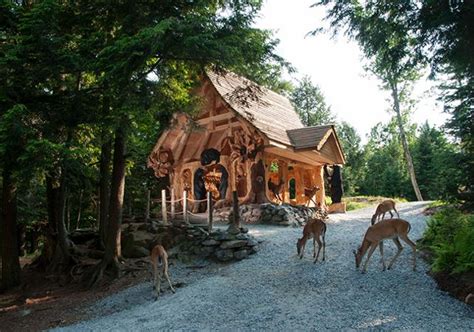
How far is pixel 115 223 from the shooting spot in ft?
40.2

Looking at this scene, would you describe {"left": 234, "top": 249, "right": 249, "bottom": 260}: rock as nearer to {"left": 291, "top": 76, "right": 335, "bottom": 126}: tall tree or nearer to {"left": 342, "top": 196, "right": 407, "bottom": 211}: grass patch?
{"left": 342, "top": 196, "right": 407, "bottom": 211}: grass patch

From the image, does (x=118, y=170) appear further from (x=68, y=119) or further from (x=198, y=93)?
(x=198, y=93)

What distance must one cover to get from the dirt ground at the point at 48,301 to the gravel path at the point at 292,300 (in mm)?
657

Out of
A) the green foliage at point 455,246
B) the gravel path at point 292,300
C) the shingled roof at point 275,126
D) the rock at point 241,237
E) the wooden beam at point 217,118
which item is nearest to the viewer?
the gravel path at point 292,300

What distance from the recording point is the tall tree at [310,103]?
49094 mm

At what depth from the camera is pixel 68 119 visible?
33.9ft

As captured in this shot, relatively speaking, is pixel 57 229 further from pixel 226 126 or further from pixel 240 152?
pixel 226 126

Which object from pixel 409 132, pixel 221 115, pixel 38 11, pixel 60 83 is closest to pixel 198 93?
pixel 221 115

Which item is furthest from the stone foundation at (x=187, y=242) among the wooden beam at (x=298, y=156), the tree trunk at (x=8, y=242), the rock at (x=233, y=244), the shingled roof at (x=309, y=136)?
the shingled roof at (x=309, y=136)

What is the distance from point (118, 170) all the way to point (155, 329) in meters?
6.45

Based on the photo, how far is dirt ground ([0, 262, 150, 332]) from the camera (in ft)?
31.9

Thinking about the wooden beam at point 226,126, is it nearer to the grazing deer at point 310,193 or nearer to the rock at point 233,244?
the grazing deer at point 310,193

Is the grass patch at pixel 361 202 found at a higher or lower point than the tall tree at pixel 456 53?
lower

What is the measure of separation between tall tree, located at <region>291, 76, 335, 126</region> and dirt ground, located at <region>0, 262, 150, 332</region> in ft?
131
